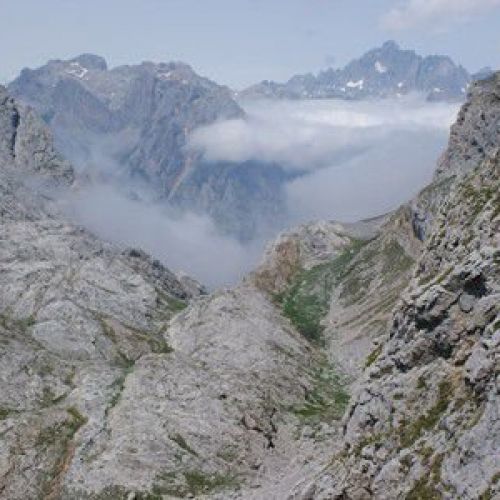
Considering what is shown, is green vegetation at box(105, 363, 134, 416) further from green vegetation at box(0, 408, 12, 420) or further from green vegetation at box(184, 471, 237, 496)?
green vegetation at box(184, 471, 237, 496)

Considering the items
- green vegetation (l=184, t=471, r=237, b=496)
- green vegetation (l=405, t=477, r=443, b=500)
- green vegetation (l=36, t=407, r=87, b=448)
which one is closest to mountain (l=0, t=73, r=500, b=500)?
green vegetation (l=405, t=477, r=443, b=500)

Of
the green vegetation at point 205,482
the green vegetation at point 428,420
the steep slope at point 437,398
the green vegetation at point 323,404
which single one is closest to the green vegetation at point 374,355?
the steep slope at point 437,398

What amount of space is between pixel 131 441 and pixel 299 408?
141 ft

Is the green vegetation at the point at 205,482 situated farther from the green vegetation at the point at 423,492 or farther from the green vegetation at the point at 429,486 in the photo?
the green vegetation at the point at 429,486

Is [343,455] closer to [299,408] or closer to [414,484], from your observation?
[414,484]

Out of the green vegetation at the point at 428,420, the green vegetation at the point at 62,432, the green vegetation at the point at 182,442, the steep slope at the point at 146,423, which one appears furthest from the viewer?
the green vegetation at the point at 182,442

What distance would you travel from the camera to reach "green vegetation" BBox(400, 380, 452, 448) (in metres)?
76.2

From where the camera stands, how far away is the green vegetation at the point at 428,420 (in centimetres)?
7619

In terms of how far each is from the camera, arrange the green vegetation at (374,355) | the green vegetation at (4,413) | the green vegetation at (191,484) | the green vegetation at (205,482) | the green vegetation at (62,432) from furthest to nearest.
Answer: the green vegetation at (4,413) → the green vegetation at (62,432) → the green vegetation at (205,482) → the green vegetation at (191,484) → the green vegetation at (374,355)

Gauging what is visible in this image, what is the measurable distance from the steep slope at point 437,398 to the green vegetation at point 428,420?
0.37 feet

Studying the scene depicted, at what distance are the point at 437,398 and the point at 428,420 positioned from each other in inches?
84.5

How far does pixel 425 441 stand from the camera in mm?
74750

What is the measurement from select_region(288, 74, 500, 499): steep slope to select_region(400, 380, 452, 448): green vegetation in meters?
0.11

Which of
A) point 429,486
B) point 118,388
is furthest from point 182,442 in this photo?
point 429,486
